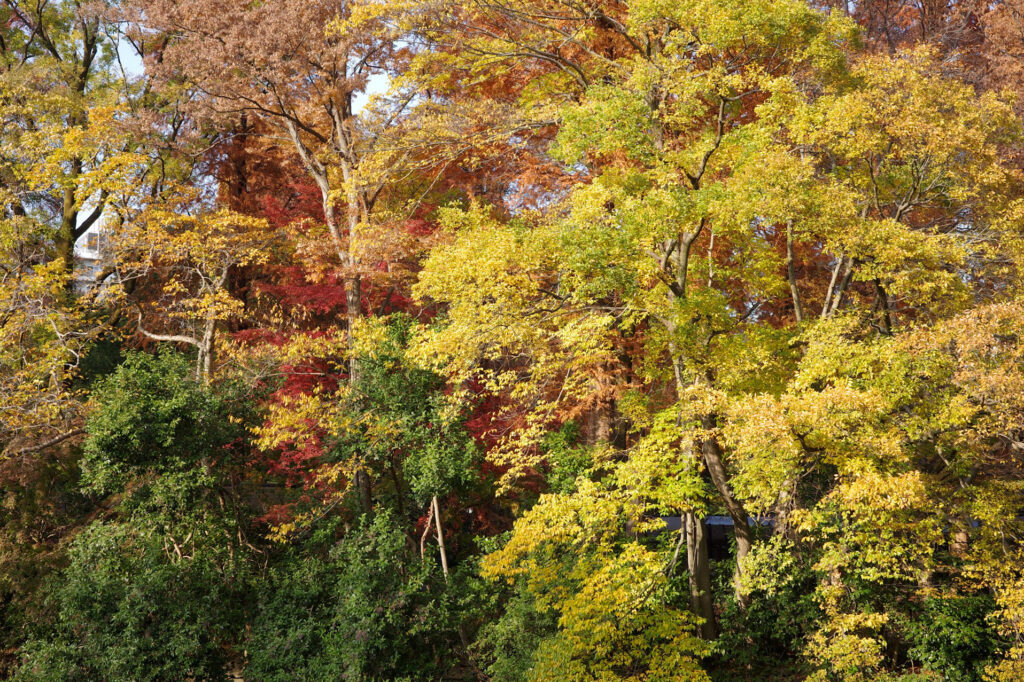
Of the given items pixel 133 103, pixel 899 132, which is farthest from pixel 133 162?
pixel 899 132

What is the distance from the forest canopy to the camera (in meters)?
11.0

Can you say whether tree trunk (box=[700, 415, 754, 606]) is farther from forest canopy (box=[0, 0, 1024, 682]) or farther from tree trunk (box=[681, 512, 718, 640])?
tree trunk (box=[681, 512, 718, 640])

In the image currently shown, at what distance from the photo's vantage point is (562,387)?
45.3 feet

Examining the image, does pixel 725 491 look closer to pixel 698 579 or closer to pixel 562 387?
pixel 698 579

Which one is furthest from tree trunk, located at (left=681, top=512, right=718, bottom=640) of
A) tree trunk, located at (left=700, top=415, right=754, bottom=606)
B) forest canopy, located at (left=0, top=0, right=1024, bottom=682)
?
tree trunk, located at (left=700, top=415, right=754, bottom=606)

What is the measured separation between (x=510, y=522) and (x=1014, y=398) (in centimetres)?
990

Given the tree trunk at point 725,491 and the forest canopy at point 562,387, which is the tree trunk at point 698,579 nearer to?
the forest canopy at point 562,387

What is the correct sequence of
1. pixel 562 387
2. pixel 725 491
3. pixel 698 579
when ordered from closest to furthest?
pixel 725 491 → pixel 698 579 → pixel 562 387

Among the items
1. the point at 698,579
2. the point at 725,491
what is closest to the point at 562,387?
the point at 725,491

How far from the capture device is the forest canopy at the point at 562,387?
11.0 metres

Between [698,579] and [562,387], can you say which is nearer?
[698,579]

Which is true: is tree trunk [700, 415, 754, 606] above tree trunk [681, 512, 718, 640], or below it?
above

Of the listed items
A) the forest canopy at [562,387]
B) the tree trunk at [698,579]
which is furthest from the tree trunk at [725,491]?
the tree trunk at [698,579]

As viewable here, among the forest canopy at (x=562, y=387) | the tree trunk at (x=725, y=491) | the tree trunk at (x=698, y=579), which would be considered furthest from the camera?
the tree trunk at (x=698, y=579)
